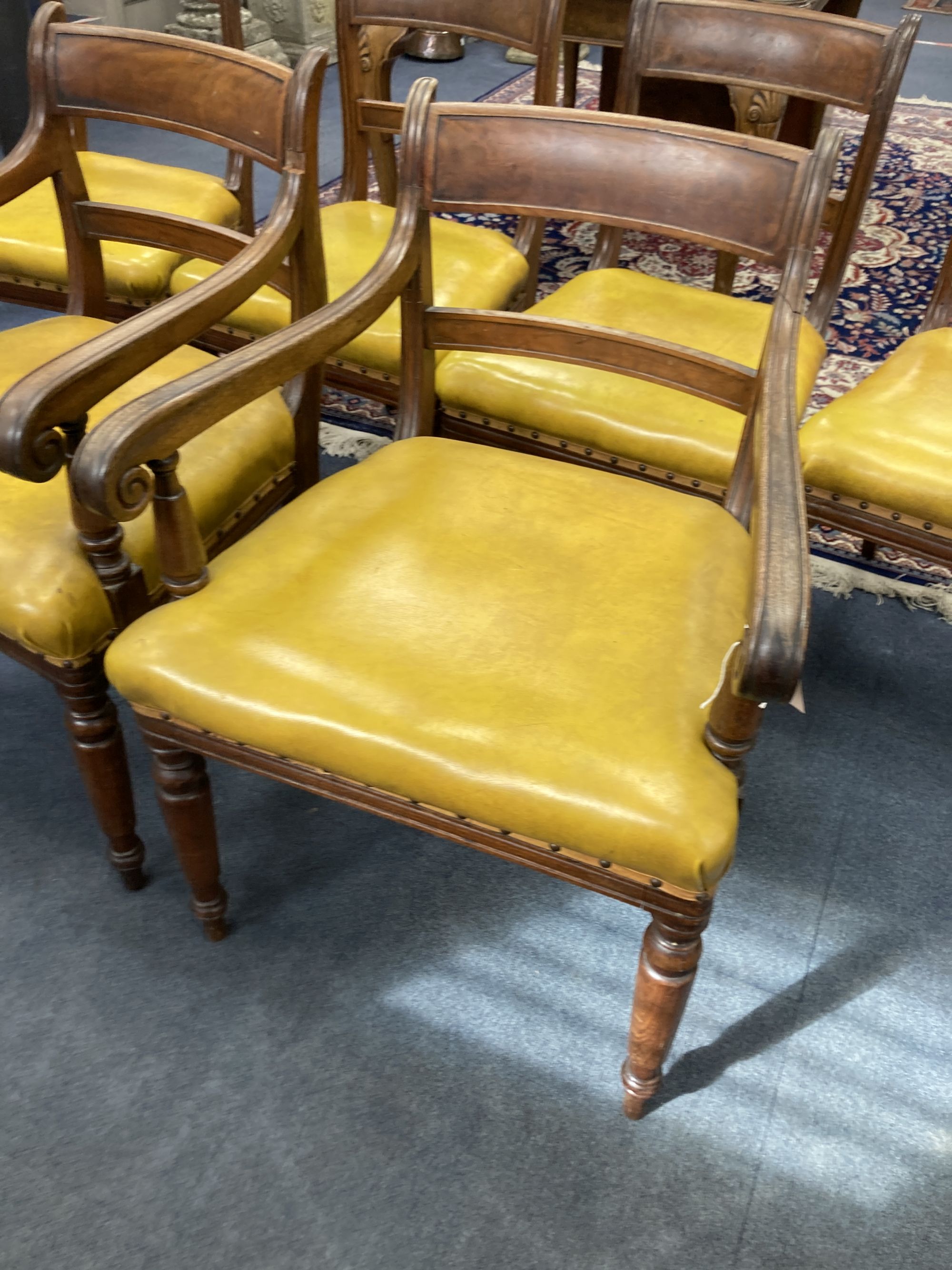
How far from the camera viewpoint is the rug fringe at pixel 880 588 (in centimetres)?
180

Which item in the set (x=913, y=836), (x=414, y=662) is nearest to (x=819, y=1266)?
(x=913, y=836)

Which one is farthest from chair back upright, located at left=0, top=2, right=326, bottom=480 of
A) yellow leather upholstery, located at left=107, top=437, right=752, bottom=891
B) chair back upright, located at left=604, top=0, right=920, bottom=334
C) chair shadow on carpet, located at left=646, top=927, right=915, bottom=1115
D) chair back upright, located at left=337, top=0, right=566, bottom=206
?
chair shadow on carpet, located at left=646, top=927, right=915, bottom=1115

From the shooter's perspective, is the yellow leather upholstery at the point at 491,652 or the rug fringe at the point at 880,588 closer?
the yellow leather upholstery at the point at 491,652

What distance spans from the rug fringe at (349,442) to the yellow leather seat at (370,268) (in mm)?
469

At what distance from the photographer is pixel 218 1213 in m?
1.03

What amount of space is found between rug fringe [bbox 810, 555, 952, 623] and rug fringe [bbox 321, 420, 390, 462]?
3.01ft

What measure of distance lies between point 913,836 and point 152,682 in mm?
1067

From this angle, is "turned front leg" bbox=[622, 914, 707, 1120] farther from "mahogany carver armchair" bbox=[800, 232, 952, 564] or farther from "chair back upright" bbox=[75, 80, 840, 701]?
"mahogany carver armchair" bbox=[800, 232, 952, 564]

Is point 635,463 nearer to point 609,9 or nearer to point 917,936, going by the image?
point 917,936

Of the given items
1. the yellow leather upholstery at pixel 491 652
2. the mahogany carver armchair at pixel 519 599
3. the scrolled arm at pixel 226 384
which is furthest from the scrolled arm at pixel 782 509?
the scrolled arm at pixel 226 384

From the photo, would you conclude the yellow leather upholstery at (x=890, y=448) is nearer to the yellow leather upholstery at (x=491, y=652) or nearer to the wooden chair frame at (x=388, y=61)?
the yellow leather upholstery at (x=491, y=652)

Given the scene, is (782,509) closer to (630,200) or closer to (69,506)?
(630,200)

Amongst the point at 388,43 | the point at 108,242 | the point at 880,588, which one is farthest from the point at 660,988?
the point at 388,43

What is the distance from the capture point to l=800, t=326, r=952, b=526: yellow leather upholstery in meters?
1.23
